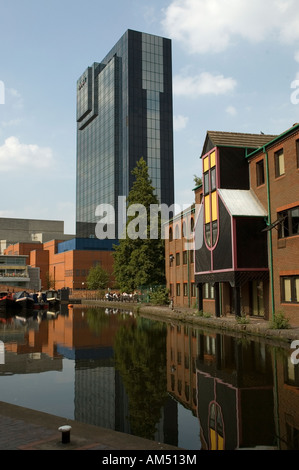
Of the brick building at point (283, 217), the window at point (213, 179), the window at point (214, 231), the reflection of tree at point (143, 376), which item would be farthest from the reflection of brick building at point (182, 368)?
the window at point (213, 179)

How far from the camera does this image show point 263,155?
27.8m

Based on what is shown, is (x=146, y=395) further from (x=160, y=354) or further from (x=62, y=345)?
(x=62, y=345)

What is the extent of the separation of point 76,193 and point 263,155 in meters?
133

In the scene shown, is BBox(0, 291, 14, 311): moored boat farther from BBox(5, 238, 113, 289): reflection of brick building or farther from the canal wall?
BBox(5, 238, 113, 289): reflection of brick building

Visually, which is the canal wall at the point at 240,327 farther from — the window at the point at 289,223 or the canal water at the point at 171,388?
the window at the point at 289,223

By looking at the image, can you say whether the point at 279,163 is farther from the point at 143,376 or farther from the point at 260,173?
the point at 143,376

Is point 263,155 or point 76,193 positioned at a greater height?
point 76,193

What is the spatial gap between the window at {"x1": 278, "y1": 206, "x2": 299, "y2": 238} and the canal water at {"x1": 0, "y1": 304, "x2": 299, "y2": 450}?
7098 mm

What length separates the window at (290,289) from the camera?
943 inches

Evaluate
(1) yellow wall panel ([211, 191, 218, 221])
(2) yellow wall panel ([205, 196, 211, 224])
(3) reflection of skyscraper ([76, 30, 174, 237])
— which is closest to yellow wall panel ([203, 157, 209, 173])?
(2) yellow wall panel ([205, 196, 211, 224])

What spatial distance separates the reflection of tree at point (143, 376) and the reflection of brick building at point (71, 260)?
82.4 metres

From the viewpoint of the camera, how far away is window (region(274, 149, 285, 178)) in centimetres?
2585

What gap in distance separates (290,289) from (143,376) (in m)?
13.9
